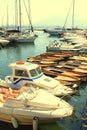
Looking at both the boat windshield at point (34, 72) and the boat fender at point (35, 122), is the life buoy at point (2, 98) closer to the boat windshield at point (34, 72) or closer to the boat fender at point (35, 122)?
the boat fender at point (35, 122)

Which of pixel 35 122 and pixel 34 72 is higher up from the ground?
pixel 34 72

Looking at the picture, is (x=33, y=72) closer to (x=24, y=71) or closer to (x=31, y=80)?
(x=24, y=71)

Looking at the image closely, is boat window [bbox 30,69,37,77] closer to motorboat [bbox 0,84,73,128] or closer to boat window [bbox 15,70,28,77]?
boat window [bbox 15,70,28,77]

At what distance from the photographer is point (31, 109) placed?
1745 cm

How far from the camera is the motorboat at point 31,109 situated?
1722cm

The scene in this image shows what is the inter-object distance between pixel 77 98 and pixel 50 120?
7.51m

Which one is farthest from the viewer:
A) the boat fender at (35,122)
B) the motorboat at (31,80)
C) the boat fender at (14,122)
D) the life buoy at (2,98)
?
the motorboat at (31,80)

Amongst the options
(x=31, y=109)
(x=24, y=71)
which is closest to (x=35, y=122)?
(x=31, y=109)

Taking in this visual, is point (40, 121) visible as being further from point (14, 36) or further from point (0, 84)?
point (14, 36)

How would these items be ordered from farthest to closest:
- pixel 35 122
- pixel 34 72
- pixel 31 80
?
1. pixel 34 72
2. pixel 31 80
3. pixel 35 122

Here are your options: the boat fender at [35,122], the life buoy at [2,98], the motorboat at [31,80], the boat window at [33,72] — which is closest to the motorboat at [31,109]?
the boat fender at [35,122]

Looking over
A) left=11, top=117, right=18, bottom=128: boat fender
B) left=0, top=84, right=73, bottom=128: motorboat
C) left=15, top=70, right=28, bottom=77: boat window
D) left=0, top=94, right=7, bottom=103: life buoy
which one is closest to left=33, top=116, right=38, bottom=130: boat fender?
left=0, top=84, right=73, bottom=128: motorboat

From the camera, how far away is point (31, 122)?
17.8 metres

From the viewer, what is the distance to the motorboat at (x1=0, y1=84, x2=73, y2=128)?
17.2 meters
